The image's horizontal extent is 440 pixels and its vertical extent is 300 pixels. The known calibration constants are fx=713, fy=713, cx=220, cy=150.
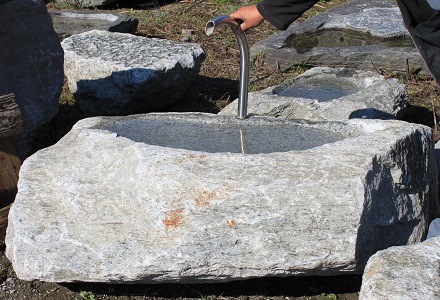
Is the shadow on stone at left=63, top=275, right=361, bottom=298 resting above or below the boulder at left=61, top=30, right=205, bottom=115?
below

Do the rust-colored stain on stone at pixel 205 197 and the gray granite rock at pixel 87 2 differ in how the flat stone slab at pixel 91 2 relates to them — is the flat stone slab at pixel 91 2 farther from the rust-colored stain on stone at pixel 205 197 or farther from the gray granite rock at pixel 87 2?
the rust-colored stain on stone at pixel 205 197

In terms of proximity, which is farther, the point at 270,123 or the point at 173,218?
the point at 270,123

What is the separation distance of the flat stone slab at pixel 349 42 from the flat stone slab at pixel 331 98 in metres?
0.55

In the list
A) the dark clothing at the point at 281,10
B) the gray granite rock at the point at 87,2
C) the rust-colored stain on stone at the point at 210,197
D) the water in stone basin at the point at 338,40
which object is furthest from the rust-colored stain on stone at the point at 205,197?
the gray granite rock at the point at 87,2

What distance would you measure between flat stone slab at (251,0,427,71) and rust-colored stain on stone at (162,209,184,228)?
3.04 meters

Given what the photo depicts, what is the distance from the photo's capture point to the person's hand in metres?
2.93

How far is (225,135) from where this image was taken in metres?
3.09

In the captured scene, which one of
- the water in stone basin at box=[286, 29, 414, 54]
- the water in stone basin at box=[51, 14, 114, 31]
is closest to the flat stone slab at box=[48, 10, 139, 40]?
the water in stone basin at box=[51, 14, 114, 31]

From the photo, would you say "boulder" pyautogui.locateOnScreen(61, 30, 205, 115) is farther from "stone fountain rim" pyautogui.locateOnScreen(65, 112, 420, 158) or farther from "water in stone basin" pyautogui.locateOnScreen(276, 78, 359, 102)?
"stone fountain rim" pyautogui.locateOnScreen(65, 112, 420, 158)

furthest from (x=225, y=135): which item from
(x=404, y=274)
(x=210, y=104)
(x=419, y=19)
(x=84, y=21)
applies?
(x=84, y=21)

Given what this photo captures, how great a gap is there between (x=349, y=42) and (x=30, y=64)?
9.06 feet

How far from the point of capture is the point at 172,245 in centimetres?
251

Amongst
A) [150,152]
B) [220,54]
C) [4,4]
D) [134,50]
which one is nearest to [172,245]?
[150,152]

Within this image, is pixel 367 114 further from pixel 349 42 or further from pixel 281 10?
pixel 349 42
